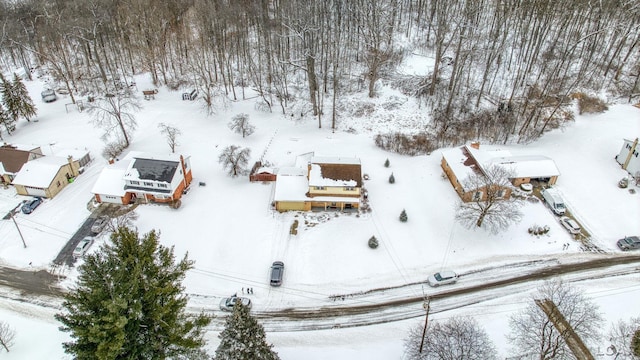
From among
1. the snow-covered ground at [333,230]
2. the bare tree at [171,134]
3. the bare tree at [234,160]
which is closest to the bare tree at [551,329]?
the snow-covered ground at [333,230]

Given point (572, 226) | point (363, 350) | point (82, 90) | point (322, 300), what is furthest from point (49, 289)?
point (572, 226)

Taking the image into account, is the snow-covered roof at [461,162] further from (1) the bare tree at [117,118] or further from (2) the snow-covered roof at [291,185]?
(1) the bare tree at [117,118]

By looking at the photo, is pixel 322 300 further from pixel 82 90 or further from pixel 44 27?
pixel 44 27

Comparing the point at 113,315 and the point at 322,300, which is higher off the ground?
the point at 113,315

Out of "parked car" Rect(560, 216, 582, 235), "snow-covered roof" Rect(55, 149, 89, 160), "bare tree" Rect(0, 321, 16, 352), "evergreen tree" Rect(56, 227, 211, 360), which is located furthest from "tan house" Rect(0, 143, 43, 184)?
"parked car" Rect(560, 216, 582, 235)

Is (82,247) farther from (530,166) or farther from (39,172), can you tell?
(530,166)
